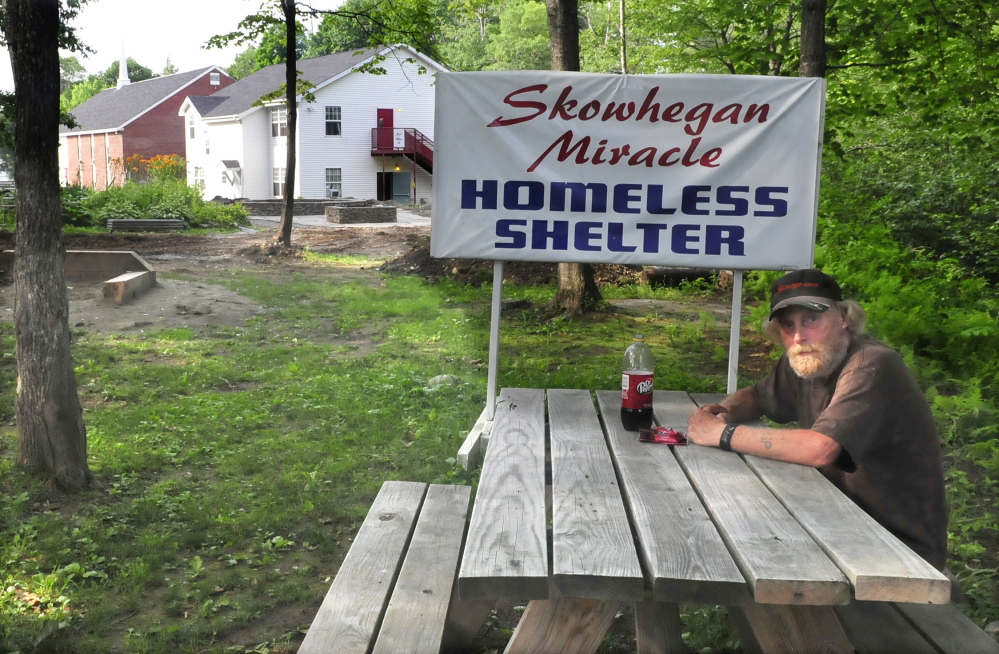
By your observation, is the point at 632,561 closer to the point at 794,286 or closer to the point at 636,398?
the point at 636,398

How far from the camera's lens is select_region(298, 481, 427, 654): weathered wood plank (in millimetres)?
2831

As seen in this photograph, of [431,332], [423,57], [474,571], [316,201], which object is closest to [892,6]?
[431,332]

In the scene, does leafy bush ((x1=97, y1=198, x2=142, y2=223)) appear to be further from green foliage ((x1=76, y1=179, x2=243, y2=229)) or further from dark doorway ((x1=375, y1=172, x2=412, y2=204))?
dark doorway ((x1=375, y1=172, x2=412, y2=204))

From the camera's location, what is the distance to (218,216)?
2995 cm

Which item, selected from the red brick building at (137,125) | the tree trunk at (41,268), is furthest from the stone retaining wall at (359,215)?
the tree trunk at (41,268)

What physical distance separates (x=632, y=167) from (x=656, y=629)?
8.92 feet

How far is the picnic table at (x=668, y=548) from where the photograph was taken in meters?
2.25

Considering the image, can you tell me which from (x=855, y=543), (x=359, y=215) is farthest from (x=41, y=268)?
(x=359, y=215)

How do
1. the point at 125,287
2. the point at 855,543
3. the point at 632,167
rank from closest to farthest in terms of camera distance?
the point at 855,543, the point at 632,167, the point at 125,287

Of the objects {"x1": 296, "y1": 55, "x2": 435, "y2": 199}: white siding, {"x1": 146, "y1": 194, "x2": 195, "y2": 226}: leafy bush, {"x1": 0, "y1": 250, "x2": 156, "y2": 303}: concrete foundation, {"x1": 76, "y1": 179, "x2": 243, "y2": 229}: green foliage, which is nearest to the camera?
{"x1": 0, "y1": 250, "x2": 156, "y2": 303}: concrete foundation

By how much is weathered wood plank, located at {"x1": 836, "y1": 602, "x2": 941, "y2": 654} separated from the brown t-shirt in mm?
300

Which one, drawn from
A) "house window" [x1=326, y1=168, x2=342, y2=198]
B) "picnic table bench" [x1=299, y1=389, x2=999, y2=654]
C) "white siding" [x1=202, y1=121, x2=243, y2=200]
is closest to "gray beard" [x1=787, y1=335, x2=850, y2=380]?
"picnic table bench" [x1=299, y1=389, x2=999, y2=654]

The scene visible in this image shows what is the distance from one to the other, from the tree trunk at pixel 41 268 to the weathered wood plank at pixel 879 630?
4.47 meters

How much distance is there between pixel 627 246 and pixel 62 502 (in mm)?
3560
